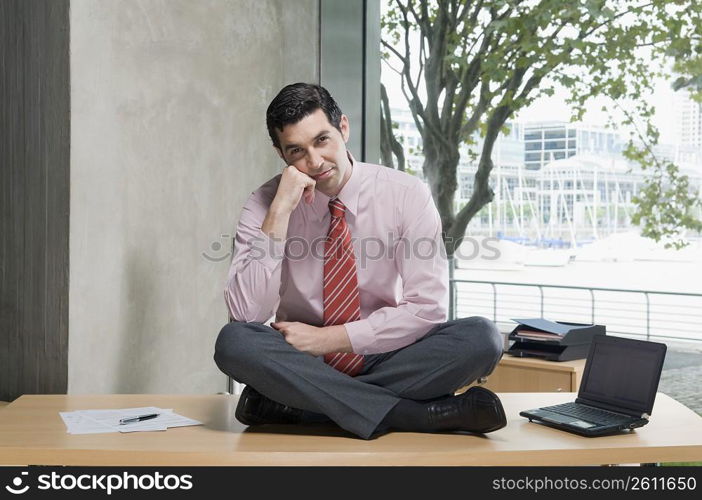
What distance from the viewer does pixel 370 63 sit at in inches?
148

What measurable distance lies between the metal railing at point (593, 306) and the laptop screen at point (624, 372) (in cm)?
127

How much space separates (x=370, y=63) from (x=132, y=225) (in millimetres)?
1656

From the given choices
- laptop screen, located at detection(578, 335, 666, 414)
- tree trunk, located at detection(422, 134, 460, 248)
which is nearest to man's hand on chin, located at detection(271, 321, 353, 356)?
laptop screen, located at detection(578, 335, 666, 414)

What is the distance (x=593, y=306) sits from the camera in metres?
3.57

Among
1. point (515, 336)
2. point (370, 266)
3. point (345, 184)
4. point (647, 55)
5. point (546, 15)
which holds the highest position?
point (546, 15)

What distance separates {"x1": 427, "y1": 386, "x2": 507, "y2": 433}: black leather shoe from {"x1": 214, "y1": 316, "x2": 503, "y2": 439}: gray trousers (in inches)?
1.6

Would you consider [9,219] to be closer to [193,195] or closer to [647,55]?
[193,195]

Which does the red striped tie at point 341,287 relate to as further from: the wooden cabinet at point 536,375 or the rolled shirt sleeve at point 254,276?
the wooden cabinet at point 536,375

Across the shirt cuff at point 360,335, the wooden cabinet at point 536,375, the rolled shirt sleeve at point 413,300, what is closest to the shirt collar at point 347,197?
the rolled shirt sleeve at point 413,300

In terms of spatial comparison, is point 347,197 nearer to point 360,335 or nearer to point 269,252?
point 269,252

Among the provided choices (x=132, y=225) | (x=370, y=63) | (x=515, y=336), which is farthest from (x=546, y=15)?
(x=132, y=225)

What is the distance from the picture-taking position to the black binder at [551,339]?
9.18ft

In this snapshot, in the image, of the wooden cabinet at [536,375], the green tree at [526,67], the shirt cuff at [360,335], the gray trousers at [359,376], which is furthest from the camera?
the green tree at [526,67]

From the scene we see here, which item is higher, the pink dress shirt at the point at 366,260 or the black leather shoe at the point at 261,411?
the pink dress shirt at the point at 366,260
